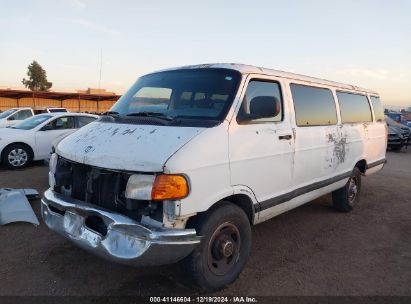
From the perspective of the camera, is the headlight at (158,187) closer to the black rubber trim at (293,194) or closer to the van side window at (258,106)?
the van side window at (258,106)

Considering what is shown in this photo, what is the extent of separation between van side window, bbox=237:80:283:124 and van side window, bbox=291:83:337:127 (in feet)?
1.79

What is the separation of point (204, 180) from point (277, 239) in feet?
7.08

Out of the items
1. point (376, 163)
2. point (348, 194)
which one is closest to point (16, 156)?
point (348, 194)

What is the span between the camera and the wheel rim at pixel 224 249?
126 inches

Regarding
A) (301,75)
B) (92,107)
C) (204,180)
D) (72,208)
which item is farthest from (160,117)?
(92,107)

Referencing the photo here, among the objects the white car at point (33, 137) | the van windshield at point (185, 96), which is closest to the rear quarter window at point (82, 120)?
the white car at point (33, 137)

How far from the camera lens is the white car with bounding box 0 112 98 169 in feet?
29.9

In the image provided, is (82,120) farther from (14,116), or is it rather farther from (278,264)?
(14,116)

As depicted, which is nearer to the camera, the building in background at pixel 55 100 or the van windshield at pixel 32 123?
the van windshield at pixel 32 123

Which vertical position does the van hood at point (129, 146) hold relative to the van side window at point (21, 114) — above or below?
above

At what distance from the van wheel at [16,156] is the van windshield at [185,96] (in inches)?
247

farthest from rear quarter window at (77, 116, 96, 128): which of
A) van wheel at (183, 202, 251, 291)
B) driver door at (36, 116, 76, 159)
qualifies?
van wheel at (183, 202, 251, 291)

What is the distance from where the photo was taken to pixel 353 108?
5.91 m

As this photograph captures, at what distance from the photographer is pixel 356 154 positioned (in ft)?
19.1
